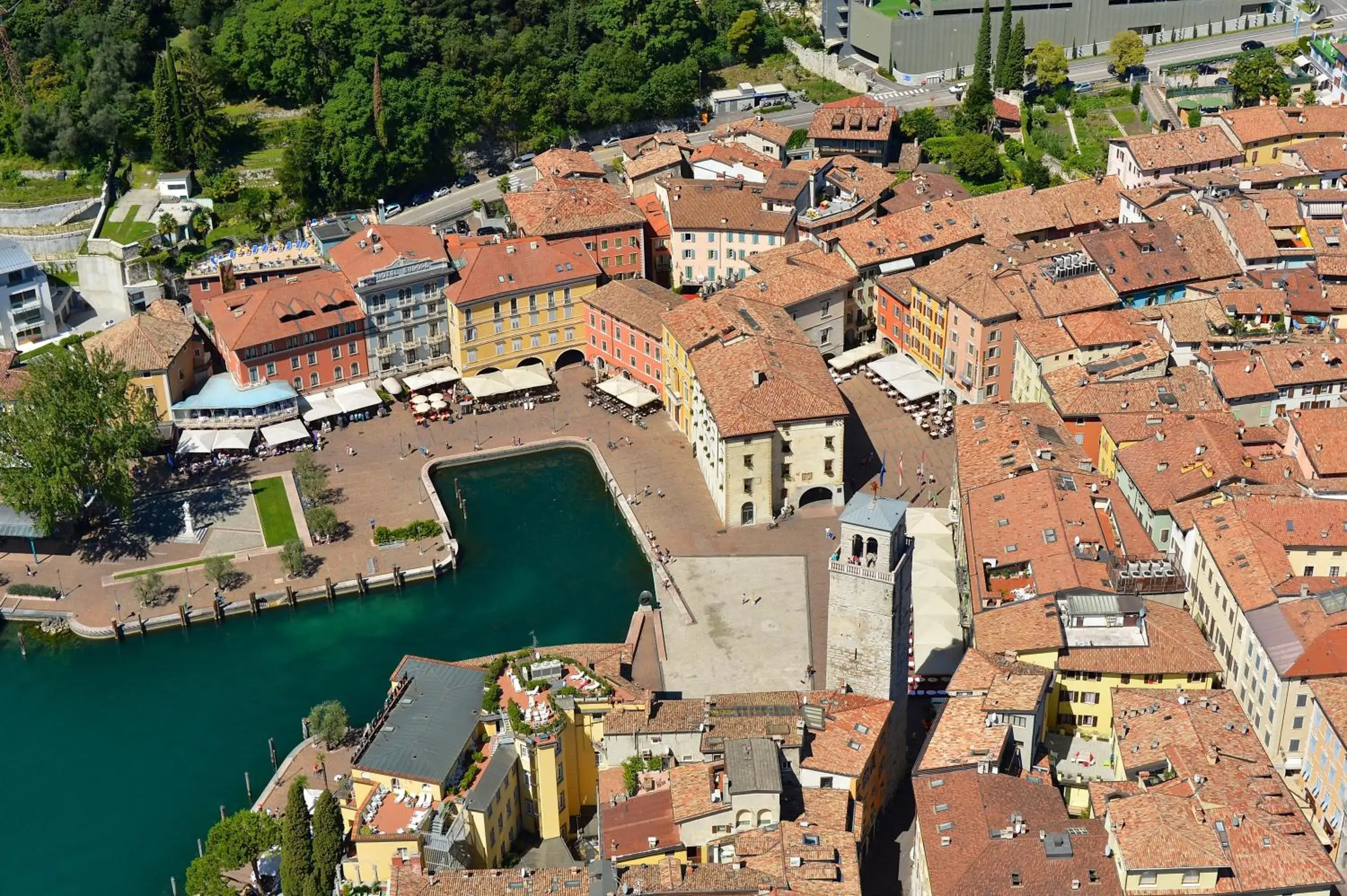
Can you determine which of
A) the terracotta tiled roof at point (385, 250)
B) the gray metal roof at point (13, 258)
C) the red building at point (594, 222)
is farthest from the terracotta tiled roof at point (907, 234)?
the gray metal roof at point (13, 258)

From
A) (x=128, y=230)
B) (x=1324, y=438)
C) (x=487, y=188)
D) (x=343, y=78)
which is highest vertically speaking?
(x=343, y=78)

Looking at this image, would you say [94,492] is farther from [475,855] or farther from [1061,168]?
[1061,168]

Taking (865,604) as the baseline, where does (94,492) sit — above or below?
below

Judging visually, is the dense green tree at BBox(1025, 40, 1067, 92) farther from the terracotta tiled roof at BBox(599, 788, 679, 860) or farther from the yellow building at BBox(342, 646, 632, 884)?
the terracotta tiled roof at BBox(599, 788, 679, 860)

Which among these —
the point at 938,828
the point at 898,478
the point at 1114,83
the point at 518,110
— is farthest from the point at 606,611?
the point at 1114,83

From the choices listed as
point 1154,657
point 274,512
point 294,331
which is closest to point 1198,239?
point 1154,657

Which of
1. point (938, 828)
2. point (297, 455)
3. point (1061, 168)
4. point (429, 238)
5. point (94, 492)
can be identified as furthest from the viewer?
point (1061, 168)

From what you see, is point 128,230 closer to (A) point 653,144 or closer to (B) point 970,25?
(A) point 653,144
